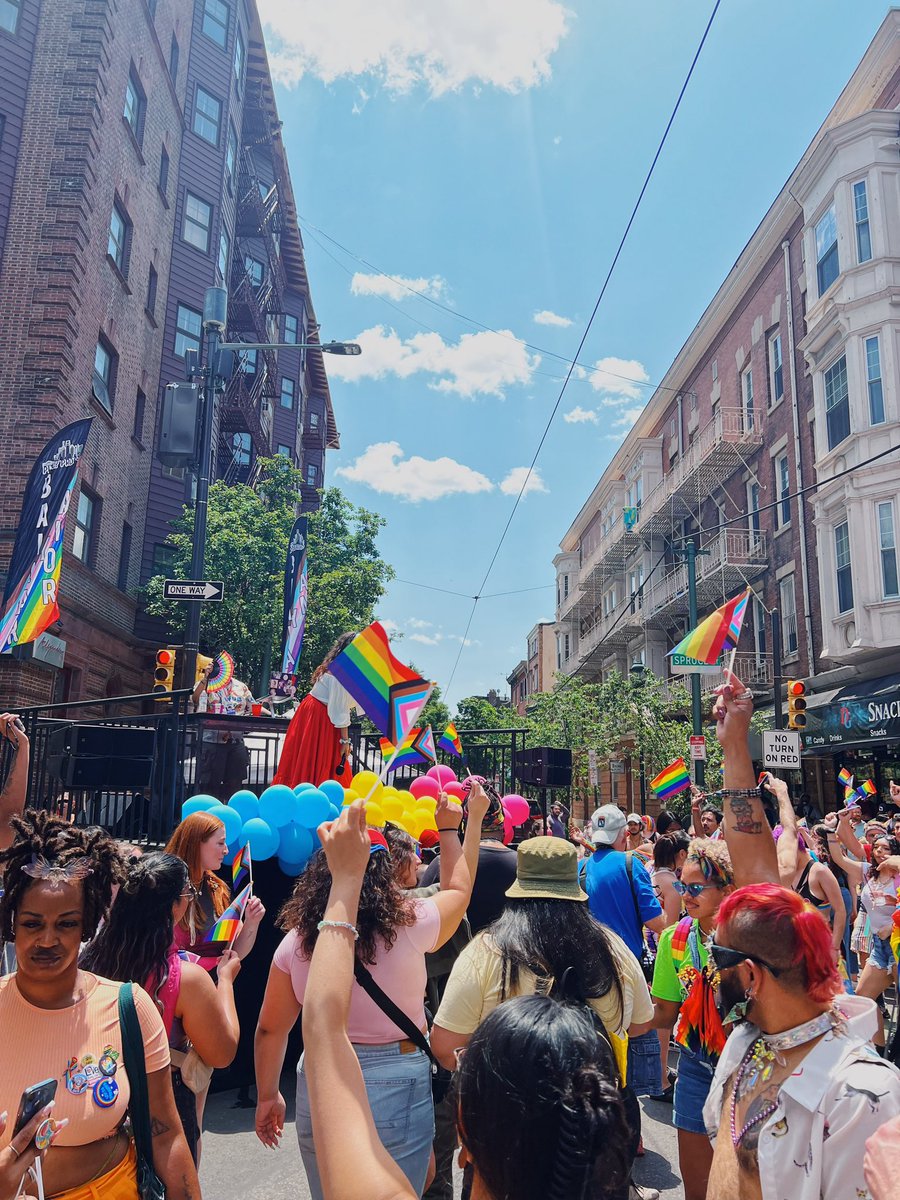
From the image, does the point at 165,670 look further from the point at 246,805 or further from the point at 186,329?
the point at 186,329

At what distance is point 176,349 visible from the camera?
78.2 ft

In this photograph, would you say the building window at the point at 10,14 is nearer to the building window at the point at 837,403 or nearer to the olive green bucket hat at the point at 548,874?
the building window at the point at 837,403

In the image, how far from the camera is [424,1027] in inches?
125

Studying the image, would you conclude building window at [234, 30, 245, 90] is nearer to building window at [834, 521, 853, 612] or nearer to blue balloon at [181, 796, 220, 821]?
building window at [834, 521, 853, 612]

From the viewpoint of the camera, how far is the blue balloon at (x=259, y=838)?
5512 millimetres

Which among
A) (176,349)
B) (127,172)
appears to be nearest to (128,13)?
(127,172)

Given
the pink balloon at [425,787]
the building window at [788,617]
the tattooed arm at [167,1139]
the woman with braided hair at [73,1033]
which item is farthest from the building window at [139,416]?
A: the tattooed arm at [167,1139]

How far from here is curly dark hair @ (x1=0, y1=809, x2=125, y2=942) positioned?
8.45ft

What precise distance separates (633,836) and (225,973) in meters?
9.63

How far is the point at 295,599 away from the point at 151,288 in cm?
1115

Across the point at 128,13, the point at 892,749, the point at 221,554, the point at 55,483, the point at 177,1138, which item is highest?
the point at 128,13

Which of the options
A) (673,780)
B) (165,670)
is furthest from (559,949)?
(673,780)

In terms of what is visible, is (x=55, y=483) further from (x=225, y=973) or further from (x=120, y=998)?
(x=120, y=998)

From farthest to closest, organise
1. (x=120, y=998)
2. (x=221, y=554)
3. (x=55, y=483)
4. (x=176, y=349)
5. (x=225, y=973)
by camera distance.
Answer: (x=176, y=349)
(x=221, y=554)
(x=55, y=483)
(x=225, y=973)
(x=120, y=998)
